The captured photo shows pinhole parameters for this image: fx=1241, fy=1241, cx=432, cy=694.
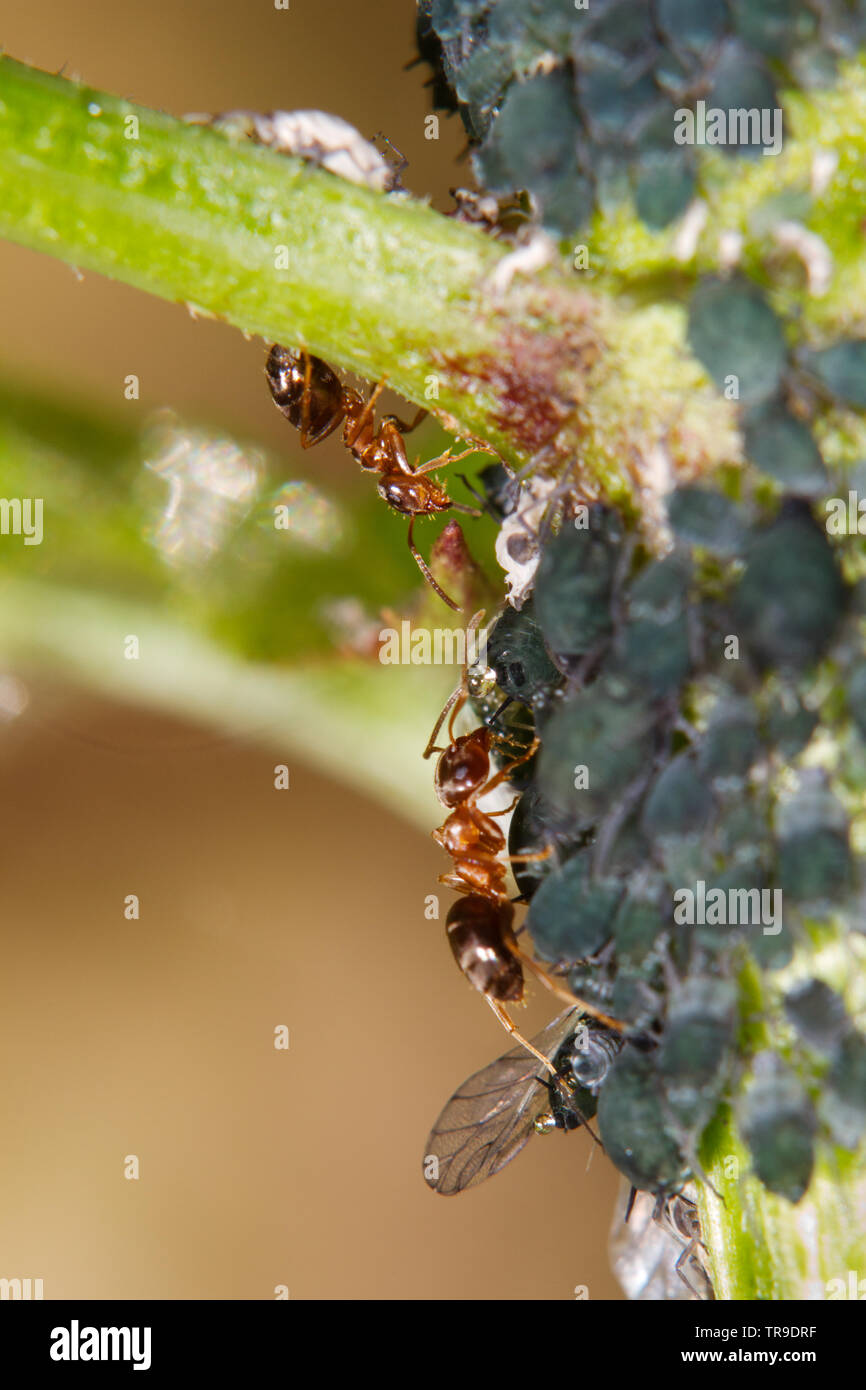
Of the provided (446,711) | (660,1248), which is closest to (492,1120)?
(660,1248)

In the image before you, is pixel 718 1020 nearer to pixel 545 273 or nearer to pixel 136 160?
pixel 545 273

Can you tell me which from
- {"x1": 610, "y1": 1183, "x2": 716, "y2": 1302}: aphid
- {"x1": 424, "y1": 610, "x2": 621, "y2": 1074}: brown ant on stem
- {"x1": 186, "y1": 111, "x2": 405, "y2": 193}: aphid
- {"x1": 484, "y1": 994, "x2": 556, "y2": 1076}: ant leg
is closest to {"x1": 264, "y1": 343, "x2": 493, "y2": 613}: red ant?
{"x1": 424, "y1": 610, "x2": 621, "y2": 1074}: brown ant on stem

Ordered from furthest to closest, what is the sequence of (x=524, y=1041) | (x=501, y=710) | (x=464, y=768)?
1. (x=464, y=768)
2. (x=524, y=1041)
3. (x=501, y=710)

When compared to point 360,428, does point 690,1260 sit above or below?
below

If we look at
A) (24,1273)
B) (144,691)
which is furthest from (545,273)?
(24,1273)

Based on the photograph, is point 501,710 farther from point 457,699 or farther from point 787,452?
point 787,452

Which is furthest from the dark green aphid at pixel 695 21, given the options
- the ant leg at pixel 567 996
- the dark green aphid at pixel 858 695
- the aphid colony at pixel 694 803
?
the ant leg at pixel 567 996
